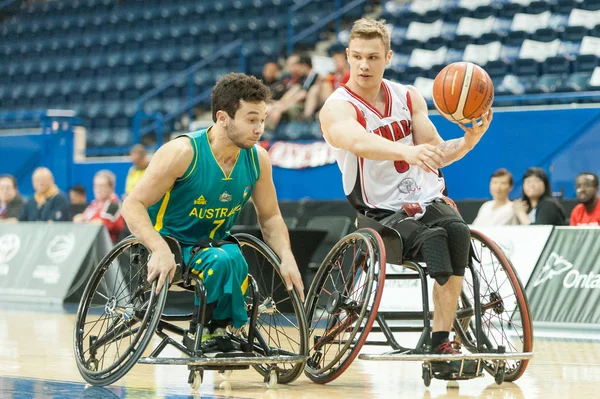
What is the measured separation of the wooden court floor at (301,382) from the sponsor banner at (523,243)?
5.37 feet

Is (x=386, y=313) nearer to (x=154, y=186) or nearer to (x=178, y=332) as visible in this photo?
(x=178, y=332)

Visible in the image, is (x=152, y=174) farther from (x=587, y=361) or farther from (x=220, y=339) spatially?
(x=587, y=361)

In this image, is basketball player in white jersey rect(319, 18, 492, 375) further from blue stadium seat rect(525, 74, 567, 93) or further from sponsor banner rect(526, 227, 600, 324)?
blue stadium seat rect(525, 74, 567, 93)

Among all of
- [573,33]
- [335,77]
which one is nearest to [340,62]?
[335,77]

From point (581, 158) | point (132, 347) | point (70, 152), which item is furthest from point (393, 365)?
point (70, 152)

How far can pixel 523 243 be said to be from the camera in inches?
304

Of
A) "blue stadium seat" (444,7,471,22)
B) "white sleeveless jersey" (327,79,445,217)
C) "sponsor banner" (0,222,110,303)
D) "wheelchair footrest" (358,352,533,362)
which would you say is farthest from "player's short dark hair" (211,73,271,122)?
"blue stadium seat" (444,7,471,22)

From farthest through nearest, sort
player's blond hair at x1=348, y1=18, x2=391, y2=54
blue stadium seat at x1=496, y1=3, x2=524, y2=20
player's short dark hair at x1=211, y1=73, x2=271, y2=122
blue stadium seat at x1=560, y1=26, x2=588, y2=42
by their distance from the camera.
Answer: blue stadium seat at x1=496, y1=3, x2=524, y2=20
blue stadium seat at x1=560, y1=26, x2=588, y2=42
player's blond hair at x1=348, y1=18, x2=391, y2=54
player's short dark hair at x1=211, y1=73, x2=271, y2=122

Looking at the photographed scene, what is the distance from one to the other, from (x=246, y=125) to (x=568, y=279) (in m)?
3.88

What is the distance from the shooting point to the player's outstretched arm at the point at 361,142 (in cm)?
395

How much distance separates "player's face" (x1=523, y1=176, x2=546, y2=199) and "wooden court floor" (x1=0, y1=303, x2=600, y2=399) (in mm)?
2700

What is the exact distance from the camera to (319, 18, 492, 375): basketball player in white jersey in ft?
13.9

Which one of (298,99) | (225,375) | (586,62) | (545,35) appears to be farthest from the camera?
(298,99)

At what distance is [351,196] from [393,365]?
1140 mm
